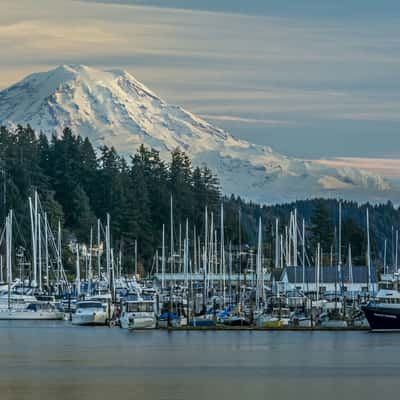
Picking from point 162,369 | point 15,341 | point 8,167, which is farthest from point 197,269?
point 162,369

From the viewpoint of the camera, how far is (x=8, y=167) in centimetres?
19312

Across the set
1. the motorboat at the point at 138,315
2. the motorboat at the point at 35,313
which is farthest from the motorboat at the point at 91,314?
the motorboat at the point at 35,313

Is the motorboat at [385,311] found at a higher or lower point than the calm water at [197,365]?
higher

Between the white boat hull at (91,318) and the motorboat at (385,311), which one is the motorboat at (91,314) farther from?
the motorboat at (385,311)

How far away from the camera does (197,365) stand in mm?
76500

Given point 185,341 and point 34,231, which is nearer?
point 185,341

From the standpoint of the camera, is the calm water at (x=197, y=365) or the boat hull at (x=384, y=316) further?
the boat hull at (x=384, y=316)

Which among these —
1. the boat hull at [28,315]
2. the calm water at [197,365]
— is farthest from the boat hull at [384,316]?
the boat hull at [28,315]

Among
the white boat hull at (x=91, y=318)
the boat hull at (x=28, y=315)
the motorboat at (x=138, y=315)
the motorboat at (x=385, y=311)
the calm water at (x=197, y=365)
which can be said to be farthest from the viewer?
the boat hull at (x=28, y=315)

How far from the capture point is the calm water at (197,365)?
209 feet

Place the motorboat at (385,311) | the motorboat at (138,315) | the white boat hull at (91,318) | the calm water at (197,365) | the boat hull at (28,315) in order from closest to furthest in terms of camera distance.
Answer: the calm water at (197,365), the motorboat at (385,311), the motorboat at (138,315), the white boat hull at (91,318), the boat hull at (28,315)

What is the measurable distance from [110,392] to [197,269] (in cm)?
9303

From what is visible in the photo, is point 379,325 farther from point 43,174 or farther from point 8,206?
point 43,174

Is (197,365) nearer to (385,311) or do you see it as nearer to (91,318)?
(385,311)
